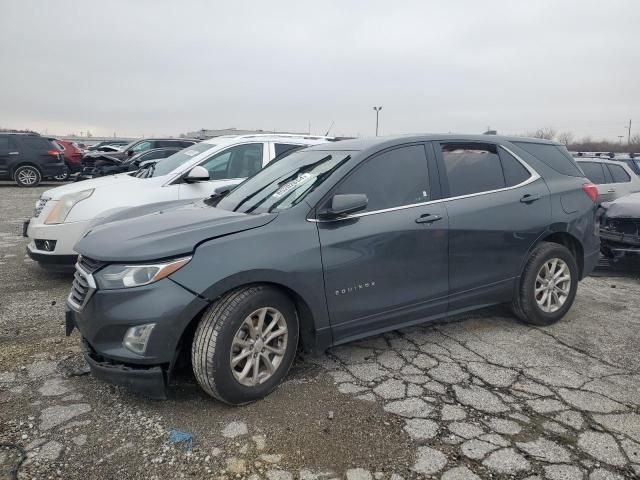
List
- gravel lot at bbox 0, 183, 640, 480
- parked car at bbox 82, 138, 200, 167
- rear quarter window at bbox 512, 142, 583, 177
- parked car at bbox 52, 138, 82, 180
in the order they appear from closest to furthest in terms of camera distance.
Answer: gravel lot at bbox 0, 183, 640, 480 → rear quarter window at bbox 512, 142, 583, 177 → parked car at bbox 82, 138, 200, 167 → parked car at bbox 52, 138, 82, 180

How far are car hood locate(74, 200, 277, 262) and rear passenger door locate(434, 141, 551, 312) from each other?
1.54 meters

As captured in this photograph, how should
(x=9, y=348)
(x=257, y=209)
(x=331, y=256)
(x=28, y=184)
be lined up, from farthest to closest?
(x=28, y=184) → (x=9, y=348) → (x=257, y=209) → (x=331, y=256)

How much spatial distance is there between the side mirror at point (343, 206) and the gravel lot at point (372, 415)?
113 cm

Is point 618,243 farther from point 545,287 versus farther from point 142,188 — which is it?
point 142,188

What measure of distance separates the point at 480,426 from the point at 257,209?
6.49 feet

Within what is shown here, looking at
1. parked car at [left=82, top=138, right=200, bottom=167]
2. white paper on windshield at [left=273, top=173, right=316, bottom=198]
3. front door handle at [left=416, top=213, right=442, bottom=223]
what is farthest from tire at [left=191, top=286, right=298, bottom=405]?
parked car at [left=82, top=138, right=200, bottom=167]

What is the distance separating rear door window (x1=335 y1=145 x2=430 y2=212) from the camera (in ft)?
11.5

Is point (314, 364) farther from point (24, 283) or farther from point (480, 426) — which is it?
point (24, 283)

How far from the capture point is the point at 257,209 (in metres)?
3.48

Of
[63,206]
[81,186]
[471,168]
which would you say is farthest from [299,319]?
[81,186]

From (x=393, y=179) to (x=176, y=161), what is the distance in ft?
11.6

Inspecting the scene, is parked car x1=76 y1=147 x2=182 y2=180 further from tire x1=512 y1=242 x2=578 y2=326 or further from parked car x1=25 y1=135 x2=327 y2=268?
tire x1=512 y1=242 x2=578 y2=326

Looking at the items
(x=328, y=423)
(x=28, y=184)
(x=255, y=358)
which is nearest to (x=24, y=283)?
(x=255, y=358)

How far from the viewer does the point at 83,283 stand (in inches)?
121
